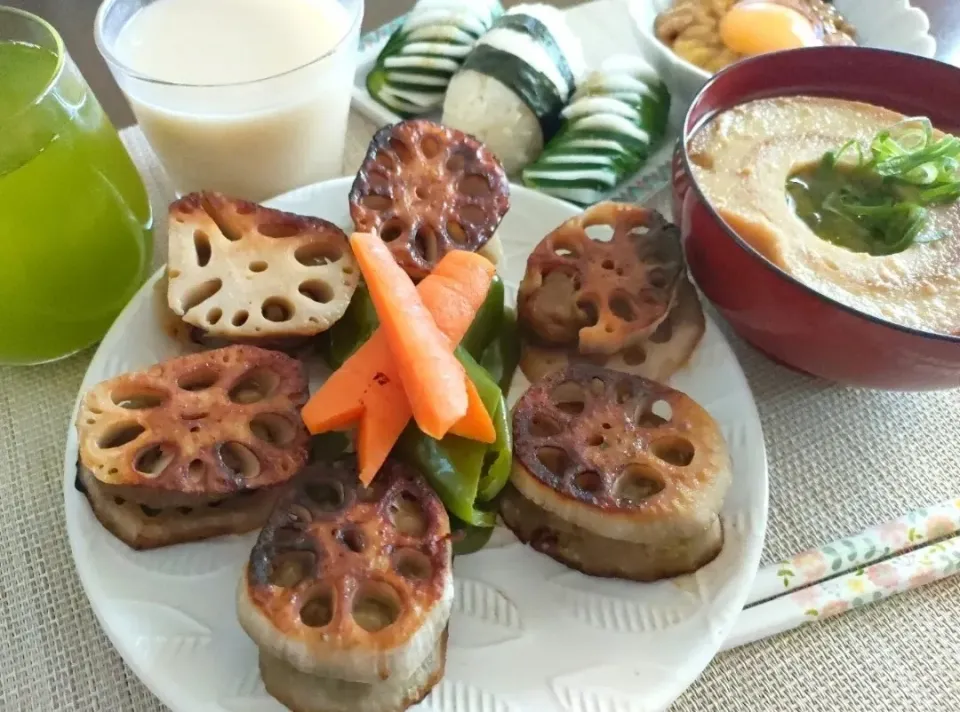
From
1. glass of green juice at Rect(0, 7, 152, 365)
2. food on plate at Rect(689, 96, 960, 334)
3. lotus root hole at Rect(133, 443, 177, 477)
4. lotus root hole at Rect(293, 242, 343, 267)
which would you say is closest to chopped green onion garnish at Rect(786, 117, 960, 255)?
food on plate at Rect(689, 96, 960, 334)

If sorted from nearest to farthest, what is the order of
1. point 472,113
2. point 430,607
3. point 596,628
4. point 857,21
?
point 430,607 → point 596,628 → point 472,113 → point 857,21

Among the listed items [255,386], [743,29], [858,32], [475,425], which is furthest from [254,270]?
[858,32]

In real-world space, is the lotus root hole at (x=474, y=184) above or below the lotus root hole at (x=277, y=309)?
above

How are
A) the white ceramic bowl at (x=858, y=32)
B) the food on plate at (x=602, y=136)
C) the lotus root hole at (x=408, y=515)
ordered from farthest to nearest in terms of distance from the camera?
the white ceramic bowl at (x=858, y=32) < the food on plate at (x=602, y=136) < the lotus root hole at (x=408, y=515)

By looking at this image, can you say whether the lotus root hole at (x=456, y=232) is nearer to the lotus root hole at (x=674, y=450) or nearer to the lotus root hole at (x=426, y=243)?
the lotus root hole at (x=426, y=243)

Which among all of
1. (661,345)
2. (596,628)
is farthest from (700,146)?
(596,628)

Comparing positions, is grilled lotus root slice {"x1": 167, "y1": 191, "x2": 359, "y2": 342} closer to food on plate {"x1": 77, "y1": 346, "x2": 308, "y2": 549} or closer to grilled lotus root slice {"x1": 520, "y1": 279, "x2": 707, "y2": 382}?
food on plate {"x1": 77, "y1": 346, "x2": 308, "y2": 549}

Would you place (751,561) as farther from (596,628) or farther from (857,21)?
(857,21)

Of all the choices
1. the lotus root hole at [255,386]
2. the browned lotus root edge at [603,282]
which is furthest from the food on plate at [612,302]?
the lotus root hole at [255,386]
